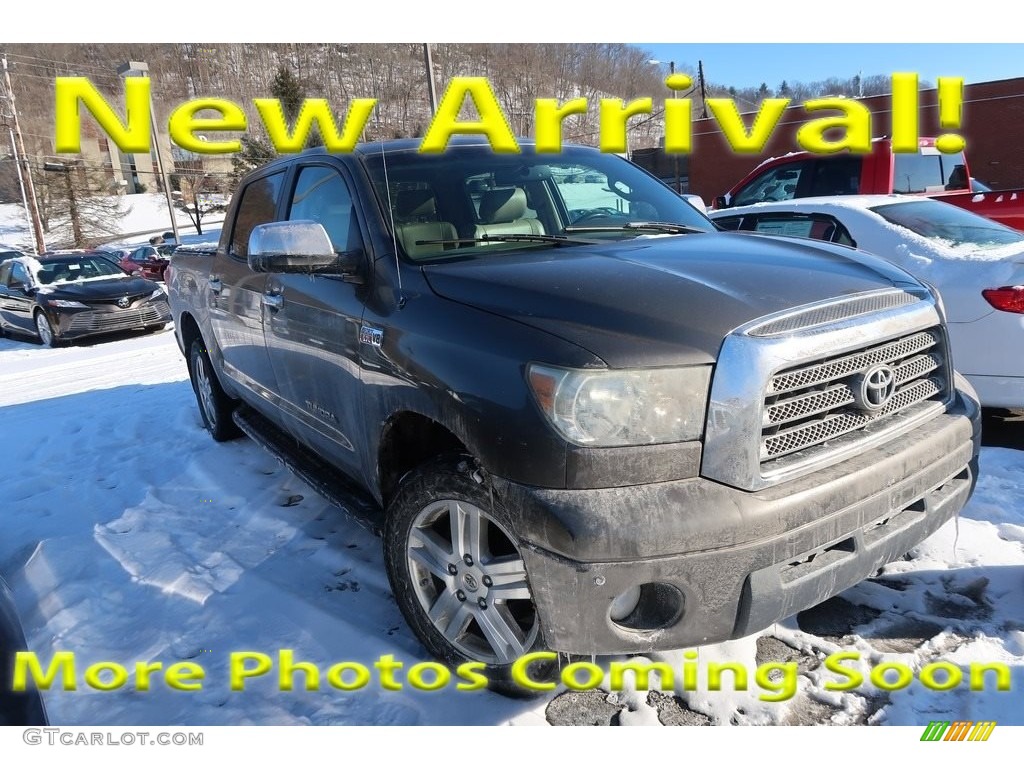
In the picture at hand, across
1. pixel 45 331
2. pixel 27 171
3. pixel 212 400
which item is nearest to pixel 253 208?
pixel 212 400

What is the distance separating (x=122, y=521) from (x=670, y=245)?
3107 millimetres

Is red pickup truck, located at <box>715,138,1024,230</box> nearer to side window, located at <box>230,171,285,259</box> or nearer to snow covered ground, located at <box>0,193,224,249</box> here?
side window, located at <box>230,171,285,259</box>

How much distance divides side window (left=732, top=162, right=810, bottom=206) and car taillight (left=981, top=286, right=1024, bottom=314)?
4187 millimetres

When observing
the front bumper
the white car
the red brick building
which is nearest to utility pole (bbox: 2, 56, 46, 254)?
the red brick building

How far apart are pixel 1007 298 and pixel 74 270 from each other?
13.8m

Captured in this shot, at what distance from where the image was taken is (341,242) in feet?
9.55

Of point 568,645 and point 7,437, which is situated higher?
point 568,645

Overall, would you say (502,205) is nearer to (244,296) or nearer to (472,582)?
Answer: (472,582)

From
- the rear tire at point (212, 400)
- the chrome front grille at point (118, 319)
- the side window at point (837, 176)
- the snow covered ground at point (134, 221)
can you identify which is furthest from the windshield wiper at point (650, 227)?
the snow covered ground at point (134, 221)

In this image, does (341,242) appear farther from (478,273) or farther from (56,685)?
(56,685)

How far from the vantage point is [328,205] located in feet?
10.2

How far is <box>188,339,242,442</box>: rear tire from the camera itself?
15.8ft

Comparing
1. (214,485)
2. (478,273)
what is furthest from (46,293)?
(478,273)

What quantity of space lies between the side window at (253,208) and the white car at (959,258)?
9.30ft
